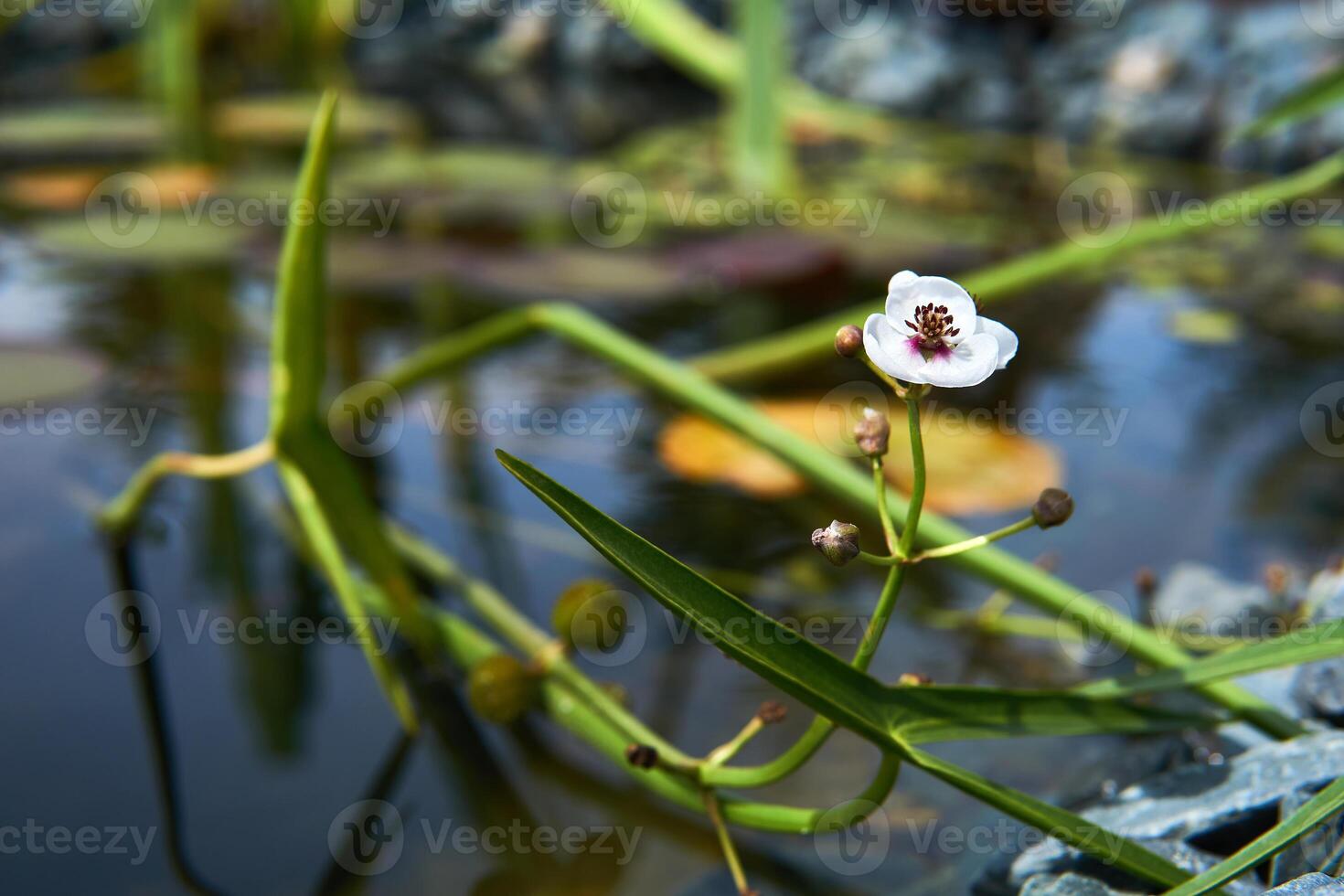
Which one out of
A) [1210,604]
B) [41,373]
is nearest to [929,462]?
[1210,604]

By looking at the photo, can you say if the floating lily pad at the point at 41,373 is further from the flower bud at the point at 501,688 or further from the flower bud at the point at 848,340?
the flower bud at the point at 848,340

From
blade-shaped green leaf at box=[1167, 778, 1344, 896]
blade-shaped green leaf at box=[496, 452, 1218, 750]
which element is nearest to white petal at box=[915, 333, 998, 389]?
blade-shaped green leaf at box=[496, 452, 1218, 750]

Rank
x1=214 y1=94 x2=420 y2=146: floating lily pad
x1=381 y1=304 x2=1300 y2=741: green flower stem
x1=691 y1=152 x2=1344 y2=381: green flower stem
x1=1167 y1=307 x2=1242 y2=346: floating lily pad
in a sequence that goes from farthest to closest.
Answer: x1=214 y1=94 x2=420 y2=146: floating lily pad → x1=1167 y1=307 x2=1242 y2=346: floating lily pad → x1=691 y1=152 x2=1344 y2=381: green flower stem → x1=381 y1=304 x2=1300 y2=741: green flower stem

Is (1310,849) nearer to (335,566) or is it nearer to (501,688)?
(501,688)

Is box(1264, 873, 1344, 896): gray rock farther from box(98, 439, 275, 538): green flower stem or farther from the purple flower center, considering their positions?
box(98, 439, 275, 538): green flower stem

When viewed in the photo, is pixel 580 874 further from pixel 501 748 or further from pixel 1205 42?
pixel 1205 42

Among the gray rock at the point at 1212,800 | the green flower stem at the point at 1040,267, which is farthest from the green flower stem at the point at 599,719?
the green flower stem at the point at 1040,267

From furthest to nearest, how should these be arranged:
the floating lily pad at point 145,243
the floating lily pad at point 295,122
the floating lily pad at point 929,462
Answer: the floating lily pad at point 295,122
the floating lily pad at point 145,243
the floating lily pad at point 929,462
